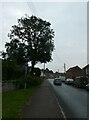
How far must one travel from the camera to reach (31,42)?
7144cm

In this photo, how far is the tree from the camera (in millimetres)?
69500

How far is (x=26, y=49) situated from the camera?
7050 centimetres

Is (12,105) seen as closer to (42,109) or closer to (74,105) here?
(42,109)

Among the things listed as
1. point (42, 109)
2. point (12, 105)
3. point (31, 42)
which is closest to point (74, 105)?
point (42, 109)

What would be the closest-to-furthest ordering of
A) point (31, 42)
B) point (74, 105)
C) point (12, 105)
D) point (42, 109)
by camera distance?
point (42, 109)
point (12, 105)
point (74, 105)
point (31, 42)

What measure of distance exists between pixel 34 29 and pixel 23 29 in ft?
8.95

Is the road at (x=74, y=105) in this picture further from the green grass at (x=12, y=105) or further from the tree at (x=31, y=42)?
the tree at (x=31, y=42)

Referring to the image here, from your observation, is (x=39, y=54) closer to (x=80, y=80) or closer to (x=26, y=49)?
(x=26, y=49)

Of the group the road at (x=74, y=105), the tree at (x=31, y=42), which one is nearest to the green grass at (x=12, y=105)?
the road at (x=74, y=105)

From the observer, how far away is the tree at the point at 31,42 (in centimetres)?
6950

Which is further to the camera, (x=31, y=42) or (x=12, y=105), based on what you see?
(x=31, y=42)

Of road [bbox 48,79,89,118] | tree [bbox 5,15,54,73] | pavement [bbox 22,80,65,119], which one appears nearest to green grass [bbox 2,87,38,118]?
pavement [bbox 22,80,65,119]

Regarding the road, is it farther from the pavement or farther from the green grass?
the green grass

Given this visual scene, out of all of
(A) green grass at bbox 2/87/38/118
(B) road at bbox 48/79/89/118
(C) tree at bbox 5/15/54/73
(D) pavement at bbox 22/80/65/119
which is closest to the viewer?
(A) green grass at bbox 2/87/38/118
